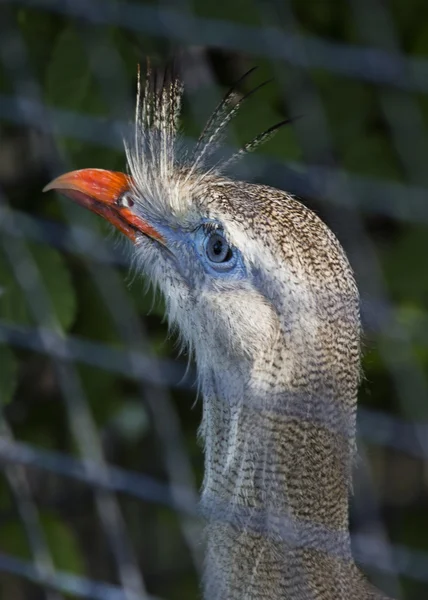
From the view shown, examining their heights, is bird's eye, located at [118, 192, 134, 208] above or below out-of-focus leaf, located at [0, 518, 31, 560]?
above

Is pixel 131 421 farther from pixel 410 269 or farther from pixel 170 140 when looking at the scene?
pixel 170 140

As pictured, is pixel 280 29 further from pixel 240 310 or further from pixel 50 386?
pixel 50 386

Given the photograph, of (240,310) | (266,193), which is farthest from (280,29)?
(240,310)

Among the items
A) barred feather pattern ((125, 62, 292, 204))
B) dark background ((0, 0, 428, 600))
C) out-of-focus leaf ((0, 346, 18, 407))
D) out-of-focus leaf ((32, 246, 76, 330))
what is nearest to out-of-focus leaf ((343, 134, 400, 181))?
dark background ((0, 0, 428, 600))

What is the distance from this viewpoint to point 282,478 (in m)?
1.41

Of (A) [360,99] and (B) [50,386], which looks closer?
(A) [360,99]

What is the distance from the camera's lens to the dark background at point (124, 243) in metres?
1.73

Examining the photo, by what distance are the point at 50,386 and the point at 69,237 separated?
2.16 feet

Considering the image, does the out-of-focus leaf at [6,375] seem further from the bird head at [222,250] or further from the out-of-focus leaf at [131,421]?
the out-of-focus leaf at [131,421]

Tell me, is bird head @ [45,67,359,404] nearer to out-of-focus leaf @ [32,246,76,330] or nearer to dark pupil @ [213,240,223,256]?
dark pupil @ [213,240,223,256]

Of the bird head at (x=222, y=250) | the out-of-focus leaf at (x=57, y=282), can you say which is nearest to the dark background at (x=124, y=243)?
the out-of-focus leaf at (x=57, y=282)

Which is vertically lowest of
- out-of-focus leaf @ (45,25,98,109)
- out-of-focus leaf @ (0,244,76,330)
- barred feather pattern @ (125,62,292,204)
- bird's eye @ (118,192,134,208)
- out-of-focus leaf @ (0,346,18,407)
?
out-of-focus leaf @ (0,346,18,407)

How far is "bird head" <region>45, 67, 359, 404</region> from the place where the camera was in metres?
1.40

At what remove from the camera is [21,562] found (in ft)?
7.16
